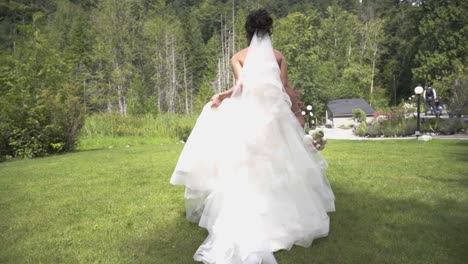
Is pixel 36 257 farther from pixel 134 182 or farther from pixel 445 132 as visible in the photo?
pixel 445 132

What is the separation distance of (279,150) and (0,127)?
10.7m

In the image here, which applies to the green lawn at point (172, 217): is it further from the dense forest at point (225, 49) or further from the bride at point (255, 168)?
the dense forest at point (225, 49)

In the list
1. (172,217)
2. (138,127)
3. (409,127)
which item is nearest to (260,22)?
(172,217)

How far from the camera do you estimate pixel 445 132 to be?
1575cm

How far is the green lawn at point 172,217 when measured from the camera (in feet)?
10.9

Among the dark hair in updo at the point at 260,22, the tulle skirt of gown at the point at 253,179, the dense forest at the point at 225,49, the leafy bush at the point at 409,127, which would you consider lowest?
the leafy bush at the point at 409,127

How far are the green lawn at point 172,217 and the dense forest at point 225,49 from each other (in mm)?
9935

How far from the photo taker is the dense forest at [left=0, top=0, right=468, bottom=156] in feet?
111

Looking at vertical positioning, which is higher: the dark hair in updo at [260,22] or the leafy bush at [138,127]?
the dark hair in updo at [260,22]

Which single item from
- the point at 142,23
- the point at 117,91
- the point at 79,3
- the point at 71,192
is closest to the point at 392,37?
the point at 142,23

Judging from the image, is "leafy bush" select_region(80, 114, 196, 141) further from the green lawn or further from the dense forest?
the green lawn

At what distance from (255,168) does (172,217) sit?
1568 millimetres

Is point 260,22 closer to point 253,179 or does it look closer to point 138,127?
point 253,179

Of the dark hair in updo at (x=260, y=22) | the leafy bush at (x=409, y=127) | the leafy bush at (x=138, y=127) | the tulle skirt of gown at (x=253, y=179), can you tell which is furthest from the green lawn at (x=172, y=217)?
the leafy bush at (x=138, y=127)
